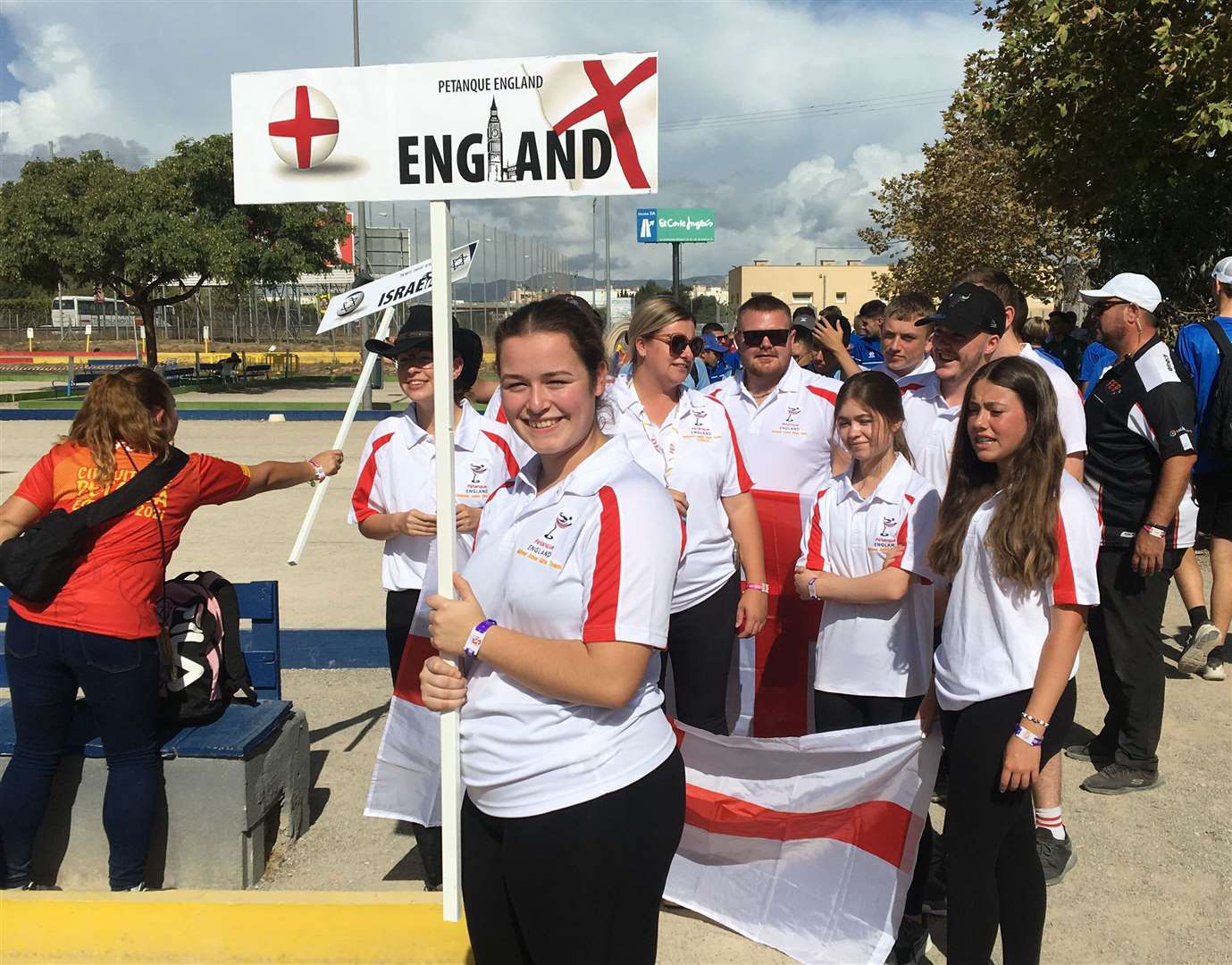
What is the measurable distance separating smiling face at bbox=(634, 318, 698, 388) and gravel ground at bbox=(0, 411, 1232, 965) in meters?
2.01

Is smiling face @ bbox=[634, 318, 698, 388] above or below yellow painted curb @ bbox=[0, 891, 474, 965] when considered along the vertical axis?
above

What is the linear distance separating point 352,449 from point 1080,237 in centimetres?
1762

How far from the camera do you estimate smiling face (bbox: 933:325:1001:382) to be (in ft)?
13.3

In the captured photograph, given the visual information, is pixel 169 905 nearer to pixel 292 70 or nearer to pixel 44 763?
pixel 44 763

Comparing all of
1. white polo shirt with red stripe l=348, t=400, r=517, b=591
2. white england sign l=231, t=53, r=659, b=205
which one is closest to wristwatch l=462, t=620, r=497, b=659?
white england sign l=231, t=53, r=659, b=205

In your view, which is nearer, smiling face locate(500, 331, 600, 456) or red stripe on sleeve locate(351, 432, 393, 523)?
smiling face locate(500, 331, 600, 456)

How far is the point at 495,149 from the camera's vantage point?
2480mm

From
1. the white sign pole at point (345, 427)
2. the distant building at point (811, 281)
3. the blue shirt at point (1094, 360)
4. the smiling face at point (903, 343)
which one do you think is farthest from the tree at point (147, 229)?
the distant building at point (811, 281)

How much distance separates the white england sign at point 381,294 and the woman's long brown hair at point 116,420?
1411 millimetres

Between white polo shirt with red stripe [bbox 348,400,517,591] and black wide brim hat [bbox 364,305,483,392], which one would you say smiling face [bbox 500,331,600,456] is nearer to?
black wide brim hat [bbox 364,305,483,392]

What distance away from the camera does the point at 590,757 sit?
209 centimetres

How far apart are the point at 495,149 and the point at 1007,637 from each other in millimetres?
1832

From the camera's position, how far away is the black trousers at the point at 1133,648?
4.75 meters

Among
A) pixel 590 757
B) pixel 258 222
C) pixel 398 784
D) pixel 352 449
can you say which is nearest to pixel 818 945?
pixel 398 784
